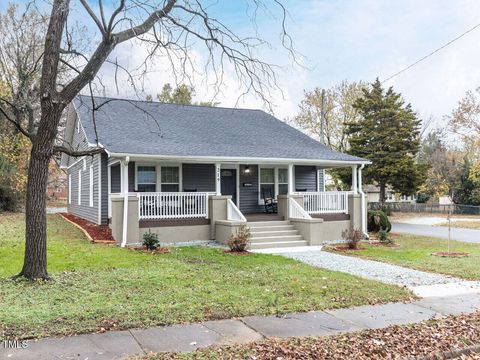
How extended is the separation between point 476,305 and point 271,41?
5698mm

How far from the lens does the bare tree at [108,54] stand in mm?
6996

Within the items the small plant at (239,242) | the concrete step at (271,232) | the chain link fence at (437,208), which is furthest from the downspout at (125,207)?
the chain link fence at (437,208)

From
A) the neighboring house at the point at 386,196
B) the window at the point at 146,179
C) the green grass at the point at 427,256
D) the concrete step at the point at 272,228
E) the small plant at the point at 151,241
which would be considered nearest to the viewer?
the green grass at the point at 427,256

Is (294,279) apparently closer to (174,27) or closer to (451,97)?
(174,27)

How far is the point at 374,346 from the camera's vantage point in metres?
4.48

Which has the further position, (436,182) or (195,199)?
(436,182)

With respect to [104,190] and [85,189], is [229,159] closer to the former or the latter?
[104,190]

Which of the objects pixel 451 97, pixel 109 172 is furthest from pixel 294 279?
pixel 451 97

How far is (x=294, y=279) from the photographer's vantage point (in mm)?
7789

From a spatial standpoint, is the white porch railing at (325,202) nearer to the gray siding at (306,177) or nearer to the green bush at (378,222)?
the green bush at (378,222)

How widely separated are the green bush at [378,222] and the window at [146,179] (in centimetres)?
928

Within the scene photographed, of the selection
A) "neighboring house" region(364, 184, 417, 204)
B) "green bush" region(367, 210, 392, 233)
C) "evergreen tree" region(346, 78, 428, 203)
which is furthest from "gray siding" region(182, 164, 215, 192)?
"neighboring house" region(364, 184, 417, 204)

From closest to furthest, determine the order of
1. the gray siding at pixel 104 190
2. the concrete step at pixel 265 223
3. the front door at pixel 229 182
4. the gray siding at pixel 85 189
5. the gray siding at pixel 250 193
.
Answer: the concrete step at pixel 265 223 → the gray siding at pixel 104 190 → the gray siding at pixel 85 189 → the front door at pixel 229 182 → the gray siding at pixel 250 193

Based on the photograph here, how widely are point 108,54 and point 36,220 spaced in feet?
10.0
